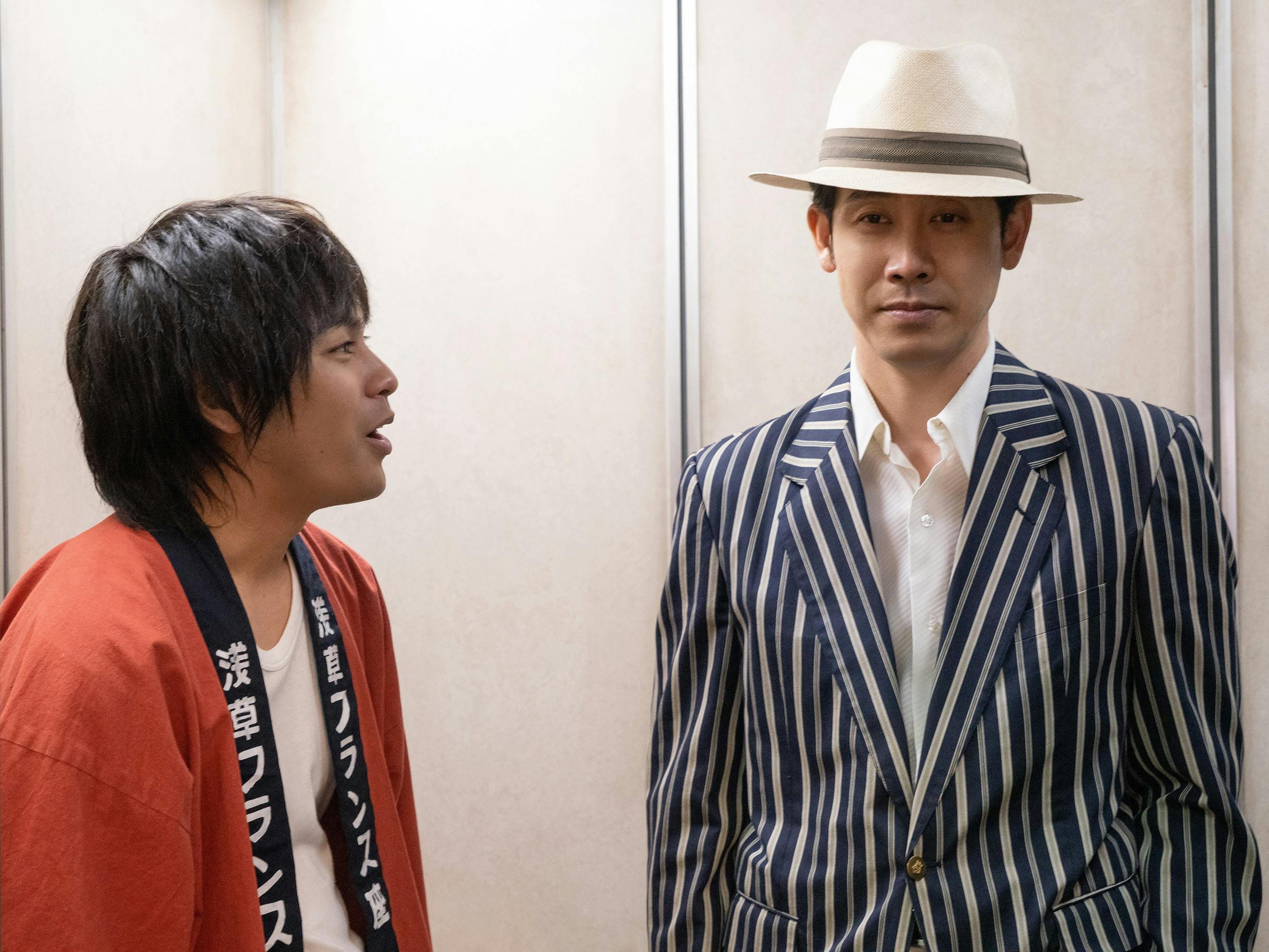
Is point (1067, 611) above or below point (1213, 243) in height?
below

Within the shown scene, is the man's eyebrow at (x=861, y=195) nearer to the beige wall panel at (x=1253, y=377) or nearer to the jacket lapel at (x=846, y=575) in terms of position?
the jacket lapel at (x=846, y=575)

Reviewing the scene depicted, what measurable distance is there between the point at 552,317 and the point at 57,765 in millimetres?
1695

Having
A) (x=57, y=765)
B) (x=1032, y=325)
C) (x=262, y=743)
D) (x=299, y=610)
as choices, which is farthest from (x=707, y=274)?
(x=57, y=765)

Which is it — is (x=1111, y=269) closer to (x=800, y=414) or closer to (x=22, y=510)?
(x=800, y=414)

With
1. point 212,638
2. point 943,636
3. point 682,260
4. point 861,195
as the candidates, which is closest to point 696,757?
point 943,636

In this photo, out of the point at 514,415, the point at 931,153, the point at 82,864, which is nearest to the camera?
the point at 82,864

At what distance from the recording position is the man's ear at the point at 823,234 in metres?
1.33

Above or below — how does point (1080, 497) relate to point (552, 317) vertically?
below

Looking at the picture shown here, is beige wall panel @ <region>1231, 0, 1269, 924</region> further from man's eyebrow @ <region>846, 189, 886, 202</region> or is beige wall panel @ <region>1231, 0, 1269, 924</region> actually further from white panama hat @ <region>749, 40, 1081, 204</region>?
man's eyebrow @ <region>846, 189, 886, 202</region>

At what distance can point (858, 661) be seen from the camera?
3.83ft

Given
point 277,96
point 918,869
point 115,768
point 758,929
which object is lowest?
point 758,929

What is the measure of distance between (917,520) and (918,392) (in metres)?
0.16

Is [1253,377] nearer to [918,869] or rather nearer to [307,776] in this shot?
[918,869]

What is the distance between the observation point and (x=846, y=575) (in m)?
1.21
